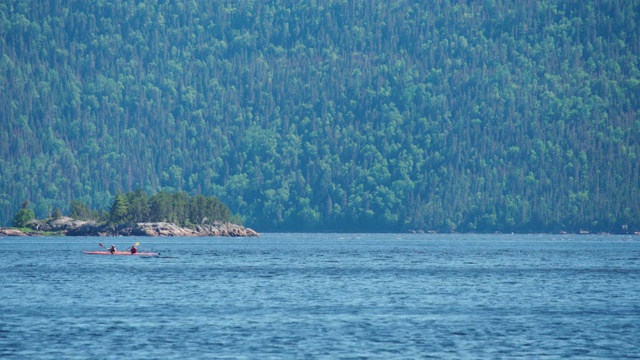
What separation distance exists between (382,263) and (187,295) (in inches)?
2367

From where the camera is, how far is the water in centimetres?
6200

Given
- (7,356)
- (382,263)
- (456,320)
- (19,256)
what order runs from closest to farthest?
(7,356), (456,320), (382,263), (19,256)

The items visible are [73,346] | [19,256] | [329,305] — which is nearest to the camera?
[73,346]

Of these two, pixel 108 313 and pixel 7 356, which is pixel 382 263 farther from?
pixel 7 356

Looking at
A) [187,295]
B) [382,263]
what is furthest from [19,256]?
[187,295]

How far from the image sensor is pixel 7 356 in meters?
58.2

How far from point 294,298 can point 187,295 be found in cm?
899

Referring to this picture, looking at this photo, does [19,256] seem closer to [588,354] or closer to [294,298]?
[294,298]

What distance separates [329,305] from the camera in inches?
3342

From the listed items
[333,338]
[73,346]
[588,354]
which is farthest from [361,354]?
[73,346]

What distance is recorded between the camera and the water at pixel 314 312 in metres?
62.0

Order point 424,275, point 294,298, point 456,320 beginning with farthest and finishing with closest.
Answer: point 424,275
point 294,298
point 456,320

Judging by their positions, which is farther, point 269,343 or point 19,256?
point 19,256

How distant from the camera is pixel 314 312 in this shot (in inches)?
3142
